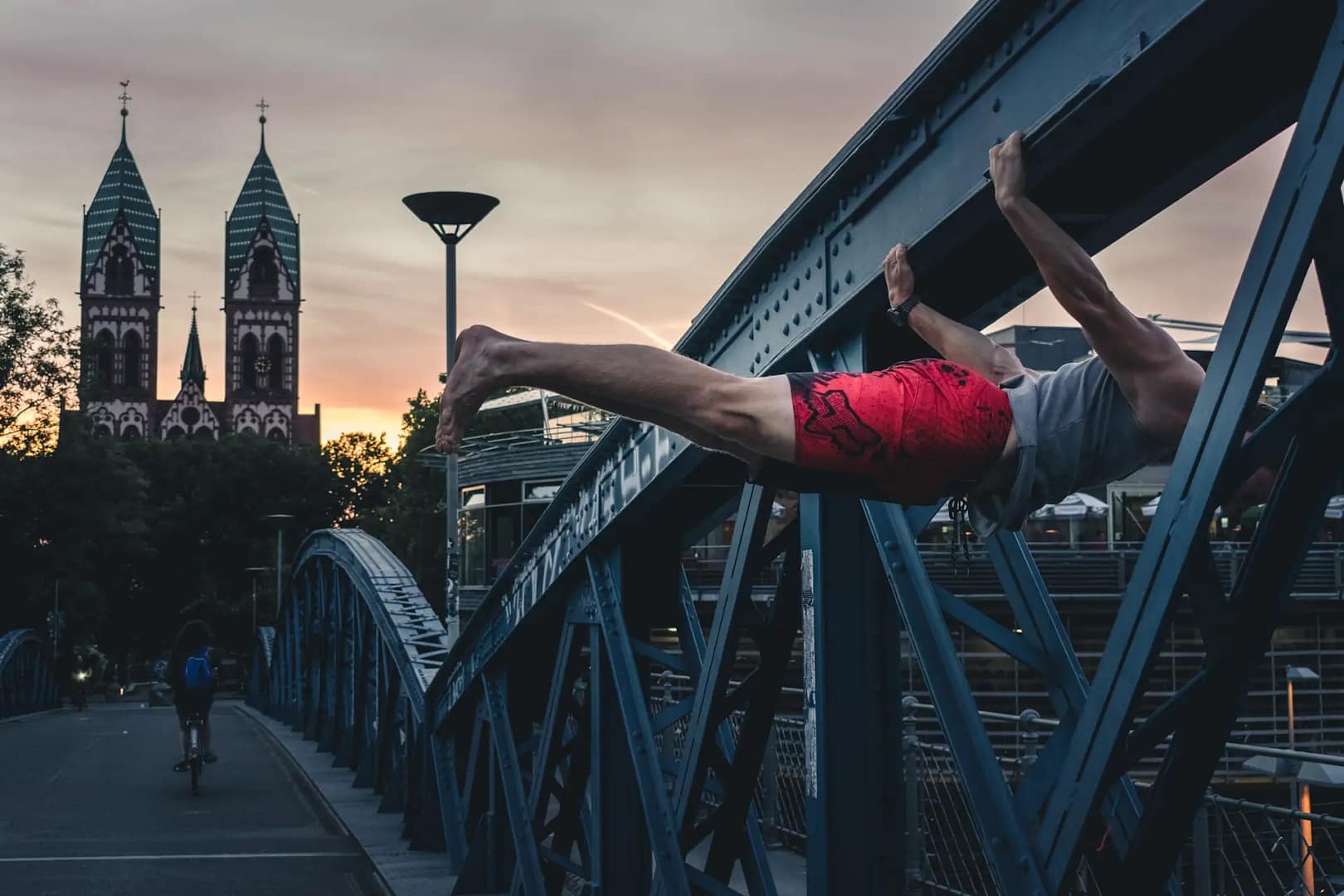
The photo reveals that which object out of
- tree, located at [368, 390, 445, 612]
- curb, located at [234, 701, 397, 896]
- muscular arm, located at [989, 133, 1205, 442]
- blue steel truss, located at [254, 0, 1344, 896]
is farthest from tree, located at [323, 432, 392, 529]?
muscular arm, located at [989, 133, 1205, 442]

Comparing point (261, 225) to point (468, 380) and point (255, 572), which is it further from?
point (468, 380)

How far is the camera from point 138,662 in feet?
306

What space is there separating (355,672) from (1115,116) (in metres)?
14.9

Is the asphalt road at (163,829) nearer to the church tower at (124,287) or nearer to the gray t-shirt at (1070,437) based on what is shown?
the gray t-shirt at (1070,437)

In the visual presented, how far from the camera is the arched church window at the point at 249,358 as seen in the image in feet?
515

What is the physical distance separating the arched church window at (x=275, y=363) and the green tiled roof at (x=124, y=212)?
1491 cm

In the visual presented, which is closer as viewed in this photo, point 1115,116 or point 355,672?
point 1115,116

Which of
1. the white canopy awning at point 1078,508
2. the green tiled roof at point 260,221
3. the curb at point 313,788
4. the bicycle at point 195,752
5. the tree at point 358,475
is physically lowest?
the curb at point 313,788

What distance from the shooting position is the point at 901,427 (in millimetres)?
3297

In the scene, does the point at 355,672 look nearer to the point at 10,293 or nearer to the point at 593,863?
the point at 593,863

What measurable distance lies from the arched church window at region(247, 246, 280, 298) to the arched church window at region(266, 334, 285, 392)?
518 cm

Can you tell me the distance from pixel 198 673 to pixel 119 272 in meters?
154

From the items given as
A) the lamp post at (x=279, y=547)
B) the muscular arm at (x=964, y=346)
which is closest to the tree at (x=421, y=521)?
the lamp post at (x=279, y=547)

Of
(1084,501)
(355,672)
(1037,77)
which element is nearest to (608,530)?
(1037,77)
